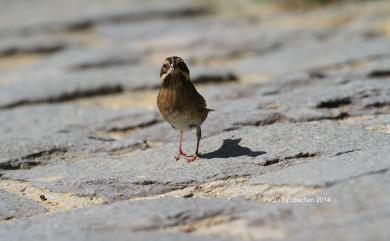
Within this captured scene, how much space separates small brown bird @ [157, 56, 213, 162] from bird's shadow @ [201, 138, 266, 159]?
12cm

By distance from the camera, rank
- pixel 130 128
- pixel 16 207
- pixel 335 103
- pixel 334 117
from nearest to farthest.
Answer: pixel 16 207
pixel 334 117
pixel 335 103
pixel 130 128

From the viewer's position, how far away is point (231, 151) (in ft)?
15.3

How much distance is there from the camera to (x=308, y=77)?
6.63m

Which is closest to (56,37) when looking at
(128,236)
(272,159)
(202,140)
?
(202,140)

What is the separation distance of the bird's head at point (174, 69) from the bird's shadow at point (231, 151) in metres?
0.55

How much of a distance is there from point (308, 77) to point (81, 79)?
2475mm

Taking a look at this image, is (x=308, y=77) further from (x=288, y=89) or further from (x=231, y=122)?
(x=231, y=122)

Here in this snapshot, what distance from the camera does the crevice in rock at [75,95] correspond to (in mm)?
6899

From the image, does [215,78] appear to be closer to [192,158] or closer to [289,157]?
[192,158]

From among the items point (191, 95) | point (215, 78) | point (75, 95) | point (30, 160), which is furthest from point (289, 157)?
point (75, 95)

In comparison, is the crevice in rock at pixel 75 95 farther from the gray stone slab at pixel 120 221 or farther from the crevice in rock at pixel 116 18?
the crevice in rock at pixel 116 18

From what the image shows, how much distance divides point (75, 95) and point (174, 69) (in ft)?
8.86

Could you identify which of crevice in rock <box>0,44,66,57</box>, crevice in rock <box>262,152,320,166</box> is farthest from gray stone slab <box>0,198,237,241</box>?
crevice in rock <box>0,44,66,57</box>

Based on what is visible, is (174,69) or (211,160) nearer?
(211,160)
